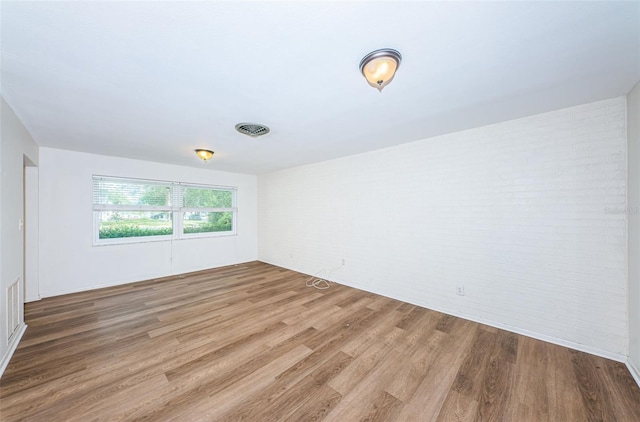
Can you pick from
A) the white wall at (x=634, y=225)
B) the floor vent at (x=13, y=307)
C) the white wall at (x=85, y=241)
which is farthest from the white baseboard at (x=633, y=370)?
the white wall at (x=85, y=241)

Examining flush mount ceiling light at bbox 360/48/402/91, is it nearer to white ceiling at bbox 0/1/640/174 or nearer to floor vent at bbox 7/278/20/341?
white ceiling at bbox 0/1/640/174

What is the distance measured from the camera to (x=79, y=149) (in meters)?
3.65

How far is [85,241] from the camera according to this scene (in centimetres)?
386

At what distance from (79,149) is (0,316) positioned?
283 centimetres

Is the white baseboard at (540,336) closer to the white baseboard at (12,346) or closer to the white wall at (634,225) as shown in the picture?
the white wall at (634,225)

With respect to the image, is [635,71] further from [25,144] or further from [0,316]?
[25,144]

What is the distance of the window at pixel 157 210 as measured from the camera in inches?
161

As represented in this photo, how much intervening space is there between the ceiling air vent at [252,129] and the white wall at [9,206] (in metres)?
1.99

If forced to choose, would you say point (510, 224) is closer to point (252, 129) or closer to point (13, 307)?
point (252, 129)

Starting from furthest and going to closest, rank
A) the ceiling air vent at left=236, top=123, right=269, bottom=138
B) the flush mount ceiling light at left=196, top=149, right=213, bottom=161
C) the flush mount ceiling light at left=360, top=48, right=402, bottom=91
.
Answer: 1. the flush mount ceiling light at left=196, top=149, right=213, bottom=161
2. the ceiling air vent at left=236, top=123, right=269, bottom=138
3. the flush mount ceiling light at left=360, top=48, right=402, bottom=91

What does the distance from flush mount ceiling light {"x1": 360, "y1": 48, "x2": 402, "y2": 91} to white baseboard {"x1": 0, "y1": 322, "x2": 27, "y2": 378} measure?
12.3 ft

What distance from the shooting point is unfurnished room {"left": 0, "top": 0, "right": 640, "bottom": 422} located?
133cm

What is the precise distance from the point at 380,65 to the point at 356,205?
2.69 meters

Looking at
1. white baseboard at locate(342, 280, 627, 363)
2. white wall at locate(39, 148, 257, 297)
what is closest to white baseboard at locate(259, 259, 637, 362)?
white baseboard at locate(342, 280, 627, 363)
